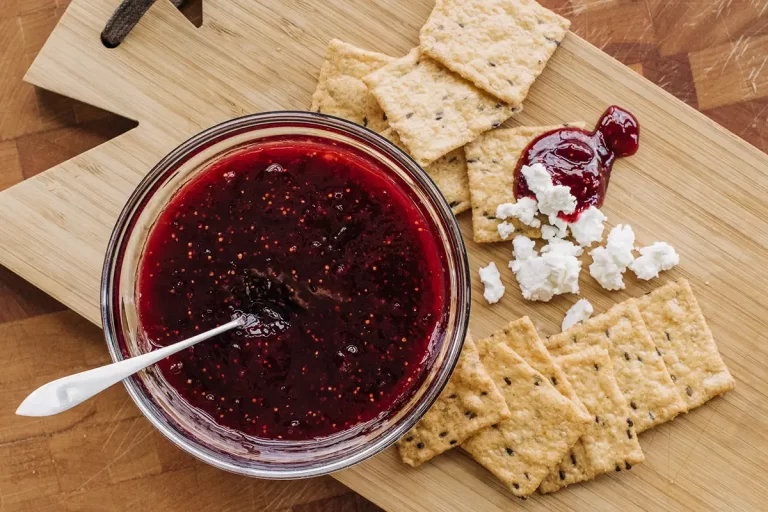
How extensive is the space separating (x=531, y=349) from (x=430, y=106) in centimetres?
87

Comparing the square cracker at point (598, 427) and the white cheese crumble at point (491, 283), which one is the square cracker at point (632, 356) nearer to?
the square cracker at point (598, 427)

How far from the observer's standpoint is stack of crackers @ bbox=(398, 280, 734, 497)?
2264 mm

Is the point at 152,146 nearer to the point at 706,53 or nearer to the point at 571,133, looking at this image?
the point at 571,133

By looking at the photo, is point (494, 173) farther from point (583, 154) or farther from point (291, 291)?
point (291, 291)

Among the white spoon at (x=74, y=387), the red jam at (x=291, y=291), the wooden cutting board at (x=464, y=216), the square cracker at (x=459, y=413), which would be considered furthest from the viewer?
the wooden cutting board at (x=464, y=216)

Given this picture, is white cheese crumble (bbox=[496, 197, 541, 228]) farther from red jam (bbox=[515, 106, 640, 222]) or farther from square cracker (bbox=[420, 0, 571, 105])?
square cracker (bbox=[420, 0, 571, 105])

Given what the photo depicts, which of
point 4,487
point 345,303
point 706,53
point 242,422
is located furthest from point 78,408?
point 706,53

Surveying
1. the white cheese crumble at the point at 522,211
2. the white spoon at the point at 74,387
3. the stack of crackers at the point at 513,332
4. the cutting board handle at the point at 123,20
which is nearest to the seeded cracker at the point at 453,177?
the stack of crackers at the point at 513,332

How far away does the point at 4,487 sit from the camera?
→ 256cm

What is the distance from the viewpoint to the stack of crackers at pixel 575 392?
89.1 inches

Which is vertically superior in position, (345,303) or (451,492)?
(345,303)

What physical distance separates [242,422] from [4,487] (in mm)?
1204

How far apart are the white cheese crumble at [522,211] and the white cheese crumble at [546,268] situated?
6 centimetres

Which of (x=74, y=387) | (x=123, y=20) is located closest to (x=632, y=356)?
(x=74, y=387)
